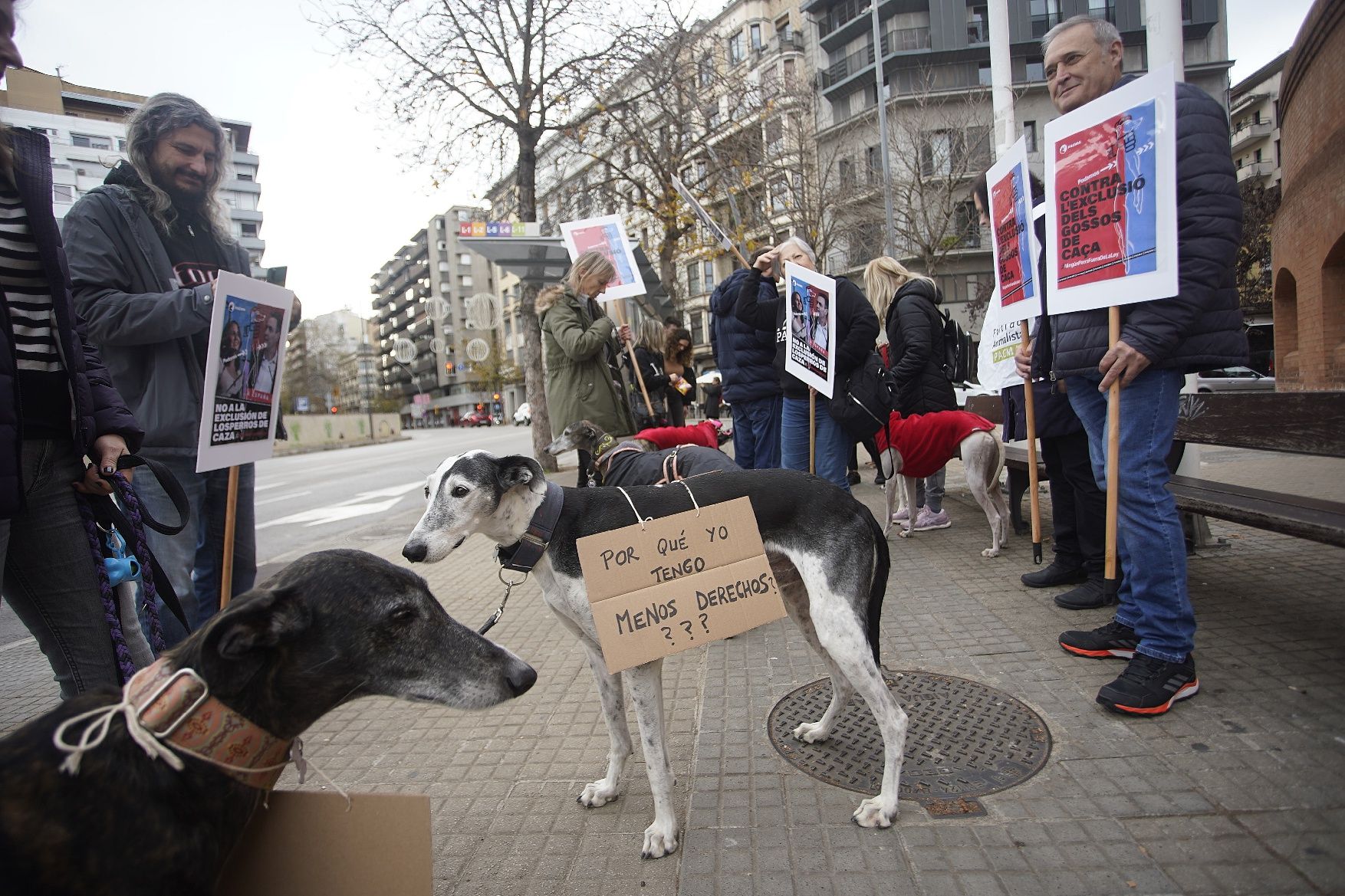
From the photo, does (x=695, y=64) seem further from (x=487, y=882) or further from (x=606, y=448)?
(x=487, y=882)

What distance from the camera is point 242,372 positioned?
287 centimetres

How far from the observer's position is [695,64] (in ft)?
42.6

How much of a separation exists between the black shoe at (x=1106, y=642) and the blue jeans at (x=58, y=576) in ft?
12.0

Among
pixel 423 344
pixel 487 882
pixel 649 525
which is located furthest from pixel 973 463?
pixel 423 344

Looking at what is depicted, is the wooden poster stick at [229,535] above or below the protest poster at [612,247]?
below

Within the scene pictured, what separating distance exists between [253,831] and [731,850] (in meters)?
1.28

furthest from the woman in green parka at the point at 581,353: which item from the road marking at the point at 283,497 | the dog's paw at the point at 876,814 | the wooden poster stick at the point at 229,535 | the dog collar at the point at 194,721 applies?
the road marking at the point at 283,497

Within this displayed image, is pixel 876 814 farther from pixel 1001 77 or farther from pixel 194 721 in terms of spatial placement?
pixel 1001 77

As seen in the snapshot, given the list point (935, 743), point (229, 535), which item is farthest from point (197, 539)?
point (935, 743)

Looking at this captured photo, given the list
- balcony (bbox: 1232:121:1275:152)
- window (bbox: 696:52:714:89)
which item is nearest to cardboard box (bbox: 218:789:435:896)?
window (bbox: 696:52:714:89)

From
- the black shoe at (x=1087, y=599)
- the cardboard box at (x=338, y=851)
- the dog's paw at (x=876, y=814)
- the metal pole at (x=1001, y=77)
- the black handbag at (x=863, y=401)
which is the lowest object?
the dog's paw at (x=876, y=814)

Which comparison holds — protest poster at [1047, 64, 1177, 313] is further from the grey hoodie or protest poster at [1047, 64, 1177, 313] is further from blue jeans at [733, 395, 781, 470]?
the grey hoodie

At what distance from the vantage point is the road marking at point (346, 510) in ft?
31.9

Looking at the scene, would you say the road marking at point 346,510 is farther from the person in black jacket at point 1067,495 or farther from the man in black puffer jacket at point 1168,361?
the man in black puffer jacket at point 1168,361
